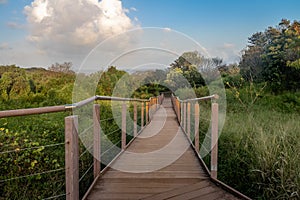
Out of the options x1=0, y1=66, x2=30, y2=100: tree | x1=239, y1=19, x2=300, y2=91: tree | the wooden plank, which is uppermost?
x1=239, y1=19, x2=300, y2=91: tree

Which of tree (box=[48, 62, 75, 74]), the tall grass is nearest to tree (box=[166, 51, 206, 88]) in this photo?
tree (box=[48, 62, 75, 74])

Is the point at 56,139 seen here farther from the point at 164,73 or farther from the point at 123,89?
the point at 164,73

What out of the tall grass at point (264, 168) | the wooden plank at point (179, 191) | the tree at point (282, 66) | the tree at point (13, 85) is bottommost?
the wooden plank at point (179, 191)

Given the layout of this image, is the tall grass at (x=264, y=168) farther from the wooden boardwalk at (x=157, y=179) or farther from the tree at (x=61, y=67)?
the tree at (x=61, y=67)

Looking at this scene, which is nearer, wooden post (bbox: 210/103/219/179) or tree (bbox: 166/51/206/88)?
wooden post (bbox: 210/103/219/179)

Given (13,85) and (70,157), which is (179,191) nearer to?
(70,157)

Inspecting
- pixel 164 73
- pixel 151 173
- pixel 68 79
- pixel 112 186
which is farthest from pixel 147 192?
pixel 164 73

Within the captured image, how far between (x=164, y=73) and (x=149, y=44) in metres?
17.5

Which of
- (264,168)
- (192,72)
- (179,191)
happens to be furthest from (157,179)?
(192,72)

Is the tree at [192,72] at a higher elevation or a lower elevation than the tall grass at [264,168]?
higher

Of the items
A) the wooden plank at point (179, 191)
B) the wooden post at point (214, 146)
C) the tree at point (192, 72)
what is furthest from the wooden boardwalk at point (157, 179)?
the tree at point (192, 72)

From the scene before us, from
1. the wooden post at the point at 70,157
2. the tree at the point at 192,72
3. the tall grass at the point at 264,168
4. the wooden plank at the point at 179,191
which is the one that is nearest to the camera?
the wooden post at the point at 70,157

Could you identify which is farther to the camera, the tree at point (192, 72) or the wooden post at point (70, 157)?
the tree at point (192, 72)

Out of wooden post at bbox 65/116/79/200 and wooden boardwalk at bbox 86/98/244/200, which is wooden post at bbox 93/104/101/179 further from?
wooden post at bbox 65/116/79/200
